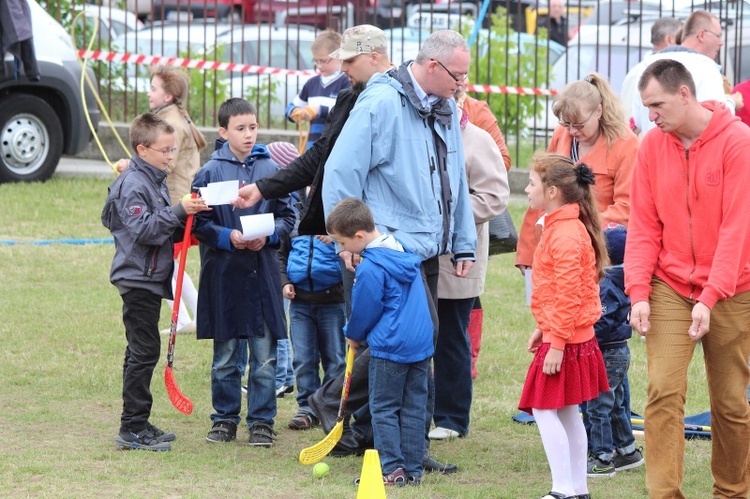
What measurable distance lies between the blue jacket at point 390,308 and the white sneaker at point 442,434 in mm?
1048

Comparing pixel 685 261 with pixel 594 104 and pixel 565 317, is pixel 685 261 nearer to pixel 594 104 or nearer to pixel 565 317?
pixel 565 317

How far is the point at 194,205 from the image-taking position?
19.1 ft

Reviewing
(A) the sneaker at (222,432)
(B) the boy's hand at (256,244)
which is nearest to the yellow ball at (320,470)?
(A) the sneaker at (222,432)

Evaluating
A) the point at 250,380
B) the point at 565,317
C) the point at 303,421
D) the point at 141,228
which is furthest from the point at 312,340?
the point at 565,317

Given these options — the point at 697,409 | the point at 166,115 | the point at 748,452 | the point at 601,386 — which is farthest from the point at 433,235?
the point at 166,115

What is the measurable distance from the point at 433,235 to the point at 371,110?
2.06ft

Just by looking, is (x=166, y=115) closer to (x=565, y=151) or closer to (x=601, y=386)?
(x=565, y=151)

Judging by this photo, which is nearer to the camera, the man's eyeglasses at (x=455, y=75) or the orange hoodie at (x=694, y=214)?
the orange hoodie at (x=694, y=214)

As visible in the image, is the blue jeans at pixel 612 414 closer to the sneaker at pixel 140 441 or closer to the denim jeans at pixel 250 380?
the denim jeans at pixel 250 380

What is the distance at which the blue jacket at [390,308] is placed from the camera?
5281 mm

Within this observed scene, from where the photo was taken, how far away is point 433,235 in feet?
18.4

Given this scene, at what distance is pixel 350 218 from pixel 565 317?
989mm

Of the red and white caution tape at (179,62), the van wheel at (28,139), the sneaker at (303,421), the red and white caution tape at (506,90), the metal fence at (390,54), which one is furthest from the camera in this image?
the red and white caution tape at (179,62)

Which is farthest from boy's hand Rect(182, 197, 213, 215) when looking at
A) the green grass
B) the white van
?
the white van
